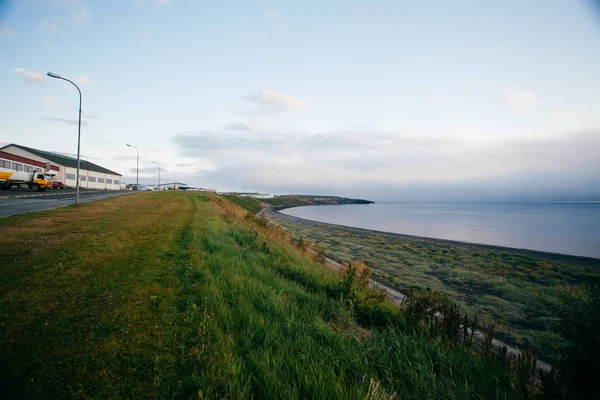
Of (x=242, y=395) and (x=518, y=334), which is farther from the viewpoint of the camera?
(x=518, y=334)

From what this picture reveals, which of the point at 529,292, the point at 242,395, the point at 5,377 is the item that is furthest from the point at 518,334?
the point at 5,377

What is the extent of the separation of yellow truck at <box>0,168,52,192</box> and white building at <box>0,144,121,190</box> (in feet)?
24.7

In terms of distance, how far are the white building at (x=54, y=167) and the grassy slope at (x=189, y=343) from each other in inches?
2212

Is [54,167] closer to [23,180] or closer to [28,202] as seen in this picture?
[23,180]

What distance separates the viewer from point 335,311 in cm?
563

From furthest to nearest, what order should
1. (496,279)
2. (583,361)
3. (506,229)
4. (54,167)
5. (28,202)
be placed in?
(54,167) → (506,229) → (28,202) → (496,279) → (583,361)

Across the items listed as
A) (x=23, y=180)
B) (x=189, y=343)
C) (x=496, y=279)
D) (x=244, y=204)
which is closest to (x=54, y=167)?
(x=23, y=180)

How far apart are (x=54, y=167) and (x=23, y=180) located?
24.4 meters

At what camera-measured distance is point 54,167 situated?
5759cm

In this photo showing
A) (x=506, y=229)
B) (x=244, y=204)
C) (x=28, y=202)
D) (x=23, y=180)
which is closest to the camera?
(x=28, y=202)

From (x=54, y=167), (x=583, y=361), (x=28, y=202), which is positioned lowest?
(x=583, y=361)

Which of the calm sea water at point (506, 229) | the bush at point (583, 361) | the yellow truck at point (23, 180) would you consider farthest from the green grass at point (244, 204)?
the bush at point (583, 361)

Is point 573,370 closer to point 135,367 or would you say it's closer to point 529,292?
point 135,367

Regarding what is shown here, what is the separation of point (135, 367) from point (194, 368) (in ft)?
2.16
